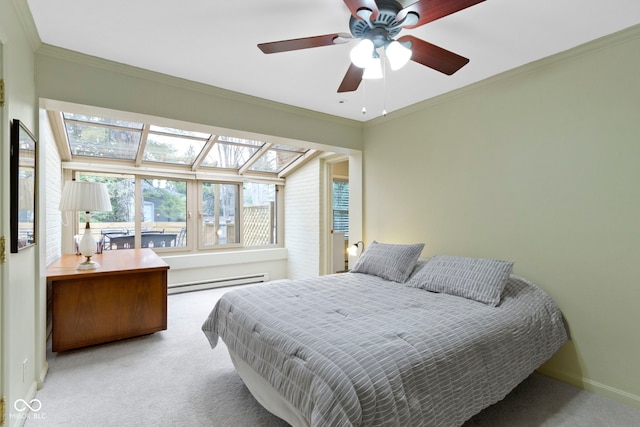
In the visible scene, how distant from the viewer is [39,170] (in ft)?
7.14

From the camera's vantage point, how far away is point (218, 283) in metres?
5.00

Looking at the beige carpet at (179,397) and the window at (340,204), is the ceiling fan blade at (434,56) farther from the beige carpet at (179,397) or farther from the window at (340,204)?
the window at (340,204)

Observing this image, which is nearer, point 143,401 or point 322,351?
point 322,351

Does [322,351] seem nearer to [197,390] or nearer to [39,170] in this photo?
[197,390]

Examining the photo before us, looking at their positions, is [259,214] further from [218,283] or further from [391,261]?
[391,261]

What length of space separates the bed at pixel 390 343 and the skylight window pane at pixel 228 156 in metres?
2.59

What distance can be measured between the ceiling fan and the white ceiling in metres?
0.24

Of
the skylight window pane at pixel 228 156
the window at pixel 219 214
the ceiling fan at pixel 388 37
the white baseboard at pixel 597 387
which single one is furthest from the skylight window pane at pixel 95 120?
the white baseboard at pixel 597 387

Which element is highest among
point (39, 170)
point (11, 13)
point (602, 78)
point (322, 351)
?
point (11, 13)

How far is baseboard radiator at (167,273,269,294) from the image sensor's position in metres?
4.67

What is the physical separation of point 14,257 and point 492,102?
3.45 meters

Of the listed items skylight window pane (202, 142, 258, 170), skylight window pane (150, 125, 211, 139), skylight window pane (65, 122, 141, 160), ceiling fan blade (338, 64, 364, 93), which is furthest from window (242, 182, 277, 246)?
ceiling fan blade (338, 64, 364, 93)

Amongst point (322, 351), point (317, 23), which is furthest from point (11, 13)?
point (322, 351)

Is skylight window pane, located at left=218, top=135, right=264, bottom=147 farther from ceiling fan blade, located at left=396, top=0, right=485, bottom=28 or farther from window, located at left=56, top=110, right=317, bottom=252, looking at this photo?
ceiling fan blade, located at left=396, top=0, right=485, bottom=28
